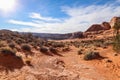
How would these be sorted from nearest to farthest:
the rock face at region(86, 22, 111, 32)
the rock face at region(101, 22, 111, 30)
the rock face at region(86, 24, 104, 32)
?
the rock face at region(101, 22, 111, 30)
the rock face at region(86, 22, 111, 32)
the rock face at region(86, 24, 104, 32)

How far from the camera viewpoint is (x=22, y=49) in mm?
26422

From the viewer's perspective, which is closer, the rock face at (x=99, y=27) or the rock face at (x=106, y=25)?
the rock face at (x=106, y=25)

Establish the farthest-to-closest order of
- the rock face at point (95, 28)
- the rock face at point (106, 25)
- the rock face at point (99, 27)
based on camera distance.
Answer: the rock face at point (95, 28), the rock face at point (99, 27), the rock face at point (106, 25)

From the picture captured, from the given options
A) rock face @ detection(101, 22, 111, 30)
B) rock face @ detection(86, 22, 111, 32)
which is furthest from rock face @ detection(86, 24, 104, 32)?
rock face @ detection(101, 22, 111, 30)

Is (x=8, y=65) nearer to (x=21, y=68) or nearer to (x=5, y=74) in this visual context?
(x=21, y=68)

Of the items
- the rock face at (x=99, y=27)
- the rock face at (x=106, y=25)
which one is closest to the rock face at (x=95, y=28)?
the rock face at (x=99, y=27)

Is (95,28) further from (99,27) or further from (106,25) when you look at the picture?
(106,25)

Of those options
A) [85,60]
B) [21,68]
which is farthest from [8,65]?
[85,60]

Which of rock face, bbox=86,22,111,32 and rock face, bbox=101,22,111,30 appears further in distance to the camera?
rock face, bbox=86,22,111,32

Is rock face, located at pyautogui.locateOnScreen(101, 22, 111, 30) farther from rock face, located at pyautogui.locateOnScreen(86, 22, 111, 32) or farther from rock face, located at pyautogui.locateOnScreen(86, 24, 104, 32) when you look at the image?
rock face, located at pyautogui.locateOnScreen(86, 24, 104, 32)

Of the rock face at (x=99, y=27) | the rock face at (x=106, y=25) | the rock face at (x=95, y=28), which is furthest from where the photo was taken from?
the rock face at (x=95, y=28)

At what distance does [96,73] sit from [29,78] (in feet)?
19.3

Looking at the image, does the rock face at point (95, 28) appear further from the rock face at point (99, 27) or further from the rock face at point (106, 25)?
the rock face at point (106, 25)

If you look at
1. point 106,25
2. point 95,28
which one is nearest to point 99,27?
point 95,28
